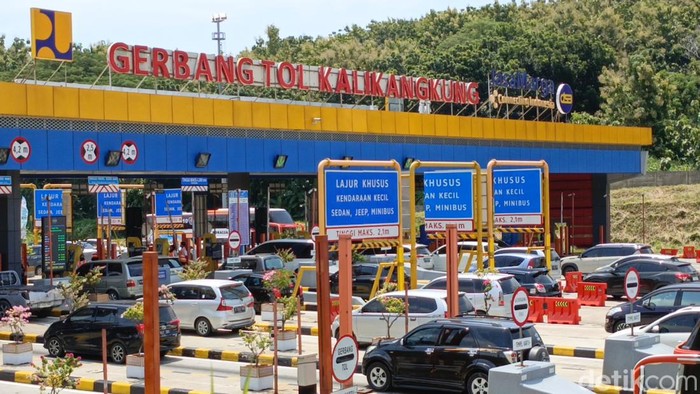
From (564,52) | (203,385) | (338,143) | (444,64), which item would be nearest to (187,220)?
(338,143)

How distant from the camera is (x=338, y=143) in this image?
41.4 meters

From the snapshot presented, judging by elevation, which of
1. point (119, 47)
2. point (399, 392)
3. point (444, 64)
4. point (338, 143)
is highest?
point (444, 64)

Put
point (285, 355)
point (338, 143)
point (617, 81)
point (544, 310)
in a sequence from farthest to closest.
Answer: point (617, 81), point (338, 143), point (544, 310), point (285, 355)

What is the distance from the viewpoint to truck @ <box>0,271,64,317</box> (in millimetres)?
28625

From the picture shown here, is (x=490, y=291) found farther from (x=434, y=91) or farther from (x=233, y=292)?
(x=434, y=91)

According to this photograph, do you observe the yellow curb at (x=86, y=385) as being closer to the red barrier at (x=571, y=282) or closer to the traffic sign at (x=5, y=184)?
the traffic sign at (x=5, y=184)

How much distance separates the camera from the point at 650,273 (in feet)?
107

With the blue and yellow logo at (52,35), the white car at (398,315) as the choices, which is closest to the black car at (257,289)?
the white car at (398,315)

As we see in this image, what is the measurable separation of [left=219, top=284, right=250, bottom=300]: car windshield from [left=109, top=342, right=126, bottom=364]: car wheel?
4218 mm

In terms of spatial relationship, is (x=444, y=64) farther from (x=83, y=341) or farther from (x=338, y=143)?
(x=83, y=341)

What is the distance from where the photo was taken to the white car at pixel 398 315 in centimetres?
2200

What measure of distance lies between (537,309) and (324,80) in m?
16.0

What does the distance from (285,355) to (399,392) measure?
4.63 m

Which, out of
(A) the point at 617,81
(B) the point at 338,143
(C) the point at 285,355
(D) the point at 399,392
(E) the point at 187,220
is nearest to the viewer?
(D) the point at 399,392
